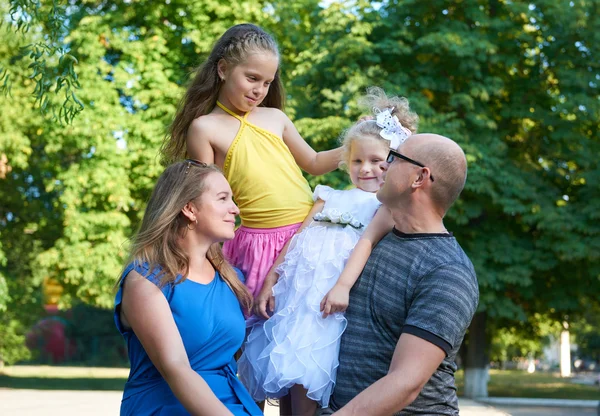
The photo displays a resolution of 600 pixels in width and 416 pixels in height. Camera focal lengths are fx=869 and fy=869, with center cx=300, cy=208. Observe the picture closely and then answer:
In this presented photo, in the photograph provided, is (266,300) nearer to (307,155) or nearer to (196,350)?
(196,350)

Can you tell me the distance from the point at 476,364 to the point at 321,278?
20.0 metres

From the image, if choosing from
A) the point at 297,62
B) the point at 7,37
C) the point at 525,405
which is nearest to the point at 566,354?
the point at 525,405

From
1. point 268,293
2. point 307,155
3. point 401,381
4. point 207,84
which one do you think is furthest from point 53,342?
point 401,381

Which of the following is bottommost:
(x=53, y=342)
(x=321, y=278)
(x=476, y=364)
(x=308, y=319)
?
(x=53, y=342)

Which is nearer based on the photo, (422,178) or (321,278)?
(422,178)

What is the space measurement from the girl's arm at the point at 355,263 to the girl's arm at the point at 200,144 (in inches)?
37.9

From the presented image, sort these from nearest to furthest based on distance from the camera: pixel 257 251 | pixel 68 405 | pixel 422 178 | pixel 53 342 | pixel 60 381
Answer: pixel 422 178, pixel 257 251, pixel 68 405, pixel 60 381, pixel 53 342

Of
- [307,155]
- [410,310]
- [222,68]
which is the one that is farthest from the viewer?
[307,155]

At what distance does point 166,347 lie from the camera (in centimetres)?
330

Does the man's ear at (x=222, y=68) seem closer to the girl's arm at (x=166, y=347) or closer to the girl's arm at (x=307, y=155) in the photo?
the girl's arm at (x=307, y=155)

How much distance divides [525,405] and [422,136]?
62.8ft

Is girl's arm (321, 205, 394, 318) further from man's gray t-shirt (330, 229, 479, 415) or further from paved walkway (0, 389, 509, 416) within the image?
paved walkway (0, 389, 509, 416)

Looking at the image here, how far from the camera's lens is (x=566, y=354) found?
52.4 meters

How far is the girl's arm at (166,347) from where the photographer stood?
3291mm
